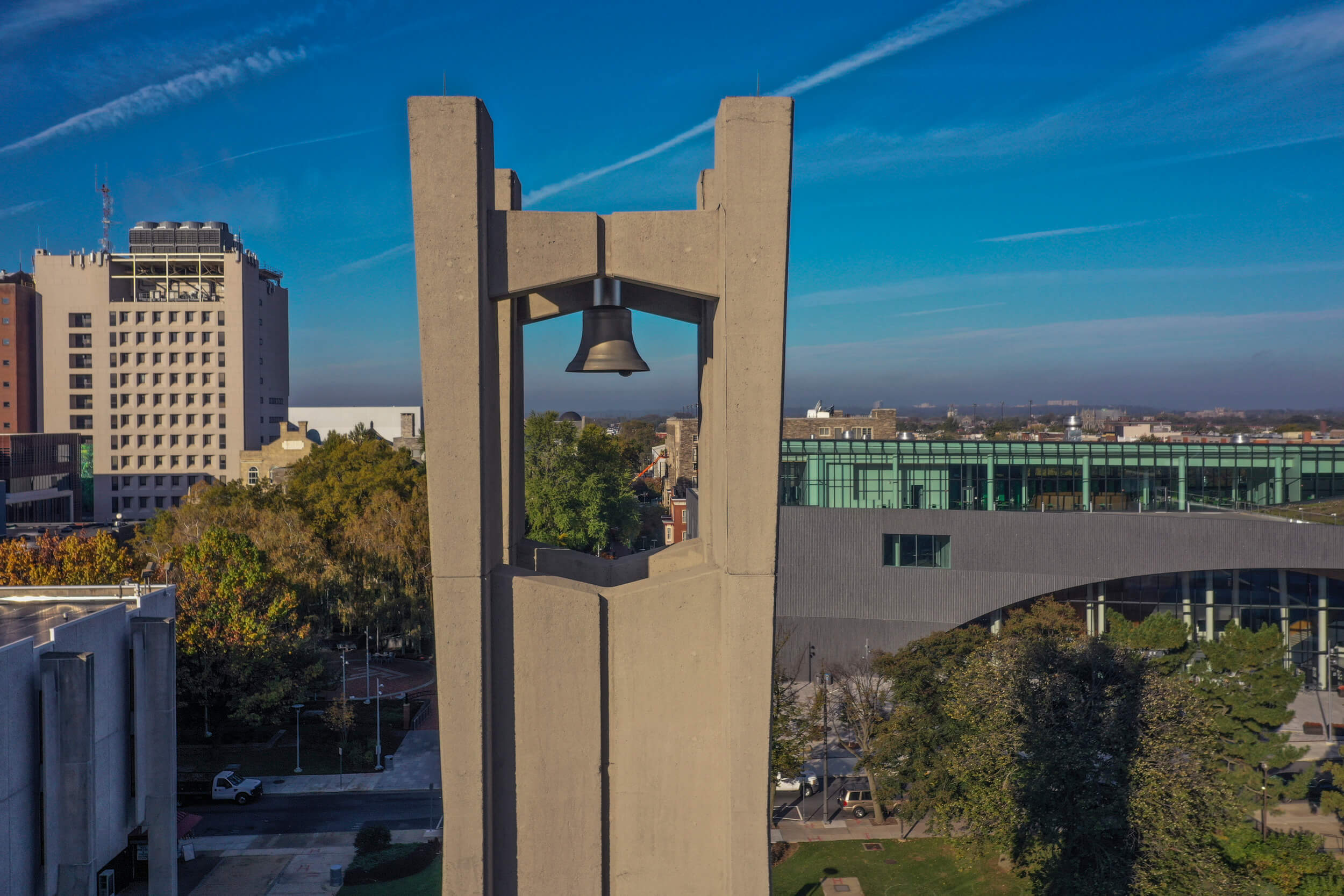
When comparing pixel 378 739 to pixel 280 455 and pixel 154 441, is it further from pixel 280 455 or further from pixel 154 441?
pixel 154 441

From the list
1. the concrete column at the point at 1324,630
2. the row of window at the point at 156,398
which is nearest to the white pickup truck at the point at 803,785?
the concrete column at the point at 1324,630

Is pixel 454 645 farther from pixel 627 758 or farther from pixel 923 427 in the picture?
pixel 923 427

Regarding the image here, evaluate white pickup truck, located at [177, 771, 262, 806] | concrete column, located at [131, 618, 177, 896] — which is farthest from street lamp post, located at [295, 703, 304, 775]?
concrete column, located at [131, 618, 177, 896]

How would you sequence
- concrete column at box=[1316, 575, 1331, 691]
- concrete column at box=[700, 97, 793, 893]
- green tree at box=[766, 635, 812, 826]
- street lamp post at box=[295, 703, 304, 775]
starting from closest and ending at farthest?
concrete column at box=[700, 97, 793, 893] < green tree at box=[766, 635, 812, 826] < street lamp post at box=[295, 703, 304, 775] < concrete column at box=[1316, 575, 1331, 691]

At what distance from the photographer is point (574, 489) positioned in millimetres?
65188

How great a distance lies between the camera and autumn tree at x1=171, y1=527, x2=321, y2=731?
34125 millimetres

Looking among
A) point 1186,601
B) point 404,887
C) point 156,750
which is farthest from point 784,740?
point 1186,601

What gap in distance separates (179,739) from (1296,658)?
163 feet

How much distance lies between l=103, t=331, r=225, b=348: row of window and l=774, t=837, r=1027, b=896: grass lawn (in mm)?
87107

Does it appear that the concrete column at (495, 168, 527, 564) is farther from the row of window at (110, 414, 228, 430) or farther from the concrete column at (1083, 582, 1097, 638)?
the row of window at (110, 414, 228, 430)

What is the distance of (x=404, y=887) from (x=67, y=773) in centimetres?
932

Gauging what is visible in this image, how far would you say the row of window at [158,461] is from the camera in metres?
93.8

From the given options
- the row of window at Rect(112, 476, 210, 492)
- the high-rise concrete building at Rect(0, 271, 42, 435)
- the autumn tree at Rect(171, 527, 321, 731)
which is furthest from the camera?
the row of window at Rect(112, 476, 210, 492)

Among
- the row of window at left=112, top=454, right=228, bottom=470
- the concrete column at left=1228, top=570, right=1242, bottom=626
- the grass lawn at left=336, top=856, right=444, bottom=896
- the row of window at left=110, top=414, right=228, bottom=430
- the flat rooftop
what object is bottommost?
the grass lawn at left=336, top=856, right=444, bottom=896
